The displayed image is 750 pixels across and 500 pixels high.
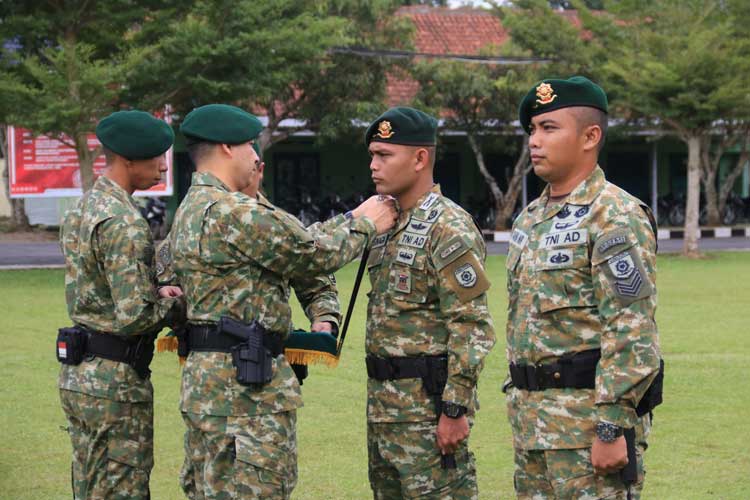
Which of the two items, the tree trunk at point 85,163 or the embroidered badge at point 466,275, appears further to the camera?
the tree trunk at point 85,163

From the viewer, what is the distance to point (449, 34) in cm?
3281

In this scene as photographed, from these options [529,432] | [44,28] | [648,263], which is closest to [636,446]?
[529,432]

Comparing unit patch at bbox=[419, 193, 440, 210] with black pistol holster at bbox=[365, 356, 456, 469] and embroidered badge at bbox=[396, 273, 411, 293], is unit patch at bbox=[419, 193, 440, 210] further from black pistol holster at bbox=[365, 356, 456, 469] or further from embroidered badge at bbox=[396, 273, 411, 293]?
black pistol holster at bbox=[365, 356, 456, 469]

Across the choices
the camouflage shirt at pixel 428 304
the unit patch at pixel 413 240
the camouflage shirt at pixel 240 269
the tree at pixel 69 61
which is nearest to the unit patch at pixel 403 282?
the camouflage shirt at pixel 428 304

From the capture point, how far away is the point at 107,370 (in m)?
4.57

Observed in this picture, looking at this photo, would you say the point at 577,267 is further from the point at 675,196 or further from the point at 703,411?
the point at 675,196

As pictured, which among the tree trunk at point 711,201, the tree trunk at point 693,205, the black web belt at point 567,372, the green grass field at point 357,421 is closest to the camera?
the black web belt at point 567,372

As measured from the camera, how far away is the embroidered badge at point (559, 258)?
3.62 metres

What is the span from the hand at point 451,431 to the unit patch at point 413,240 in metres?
0.68

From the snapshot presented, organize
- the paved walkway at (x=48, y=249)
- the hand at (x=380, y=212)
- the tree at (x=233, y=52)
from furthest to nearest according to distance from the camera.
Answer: the paved walkway at (x=48, y=249) → the tree at (x=233, y=52) → the hand at (x=380, y=212)

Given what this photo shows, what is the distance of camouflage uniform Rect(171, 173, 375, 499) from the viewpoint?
12.8ft

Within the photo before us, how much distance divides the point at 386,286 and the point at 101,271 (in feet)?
3.95

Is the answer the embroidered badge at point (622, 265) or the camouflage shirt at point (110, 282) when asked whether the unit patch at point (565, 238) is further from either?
the camouflage shirt at point (110, 282)

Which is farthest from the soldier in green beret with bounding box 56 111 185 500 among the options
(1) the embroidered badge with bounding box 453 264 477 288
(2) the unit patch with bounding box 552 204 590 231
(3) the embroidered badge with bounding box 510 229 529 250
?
(2) the unit patch with bounding box 552 204 590 231
